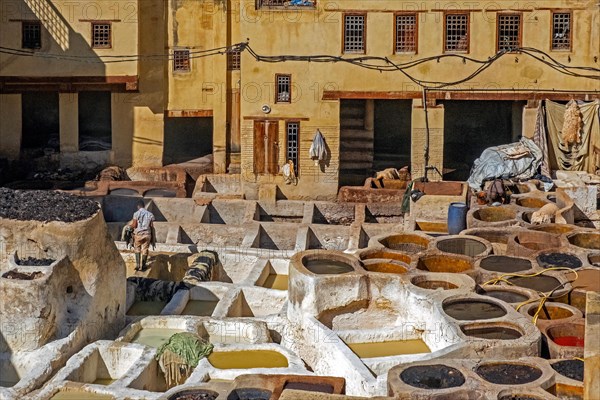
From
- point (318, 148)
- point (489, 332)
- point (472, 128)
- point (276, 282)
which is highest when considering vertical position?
point (472, 128)

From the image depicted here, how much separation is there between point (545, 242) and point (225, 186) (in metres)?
14.3

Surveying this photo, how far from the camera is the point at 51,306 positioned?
21.0 metres

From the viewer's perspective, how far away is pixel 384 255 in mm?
25625

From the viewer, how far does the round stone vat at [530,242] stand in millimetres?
25688

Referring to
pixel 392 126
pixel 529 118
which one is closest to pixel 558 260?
pixel 529 118

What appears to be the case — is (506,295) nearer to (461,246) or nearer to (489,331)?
(489,331)

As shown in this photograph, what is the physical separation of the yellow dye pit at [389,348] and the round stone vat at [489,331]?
4.06 ft

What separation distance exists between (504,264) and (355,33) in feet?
43.7

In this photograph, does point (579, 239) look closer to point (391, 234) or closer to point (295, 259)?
point (391, 234)

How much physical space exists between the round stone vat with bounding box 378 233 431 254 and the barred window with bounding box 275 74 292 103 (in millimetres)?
10179

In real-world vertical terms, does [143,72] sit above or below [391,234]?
above

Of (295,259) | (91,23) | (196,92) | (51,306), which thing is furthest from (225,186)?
(51,306)

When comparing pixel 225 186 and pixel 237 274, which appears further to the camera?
pixel 225 186

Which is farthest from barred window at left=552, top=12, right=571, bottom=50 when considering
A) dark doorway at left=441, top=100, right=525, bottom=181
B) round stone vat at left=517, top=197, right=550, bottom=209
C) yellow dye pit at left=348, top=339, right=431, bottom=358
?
yellow dye pit at left=348, top=339, right=431, bottom=358
